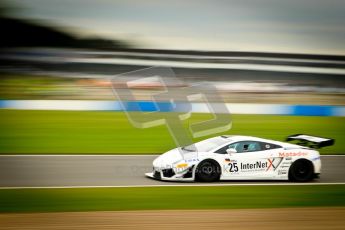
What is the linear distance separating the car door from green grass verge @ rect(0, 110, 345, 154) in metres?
5.96

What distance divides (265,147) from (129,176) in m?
3.09

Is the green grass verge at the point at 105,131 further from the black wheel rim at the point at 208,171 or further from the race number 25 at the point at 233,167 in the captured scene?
the race number 25 at the point at 233,167

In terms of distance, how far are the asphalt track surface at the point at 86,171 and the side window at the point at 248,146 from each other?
75 centimetres

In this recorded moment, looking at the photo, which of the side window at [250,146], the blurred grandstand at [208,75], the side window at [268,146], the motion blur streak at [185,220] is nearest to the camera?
the motion blur streak at [185,220]

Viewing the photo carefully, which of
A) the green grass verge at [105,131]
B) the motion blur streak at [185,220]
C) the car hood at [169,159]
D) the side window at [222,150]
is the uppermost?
the green grass verge at [105,131]

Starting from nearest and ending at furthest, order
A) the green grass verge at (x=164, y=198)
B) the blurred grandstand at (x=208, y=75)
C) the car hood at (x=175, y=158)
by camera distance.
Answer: the green grass verge at (x=164, y=198) < the car hood at (x=175, y=158) < the blurred grandstand at (x=208, y=75)

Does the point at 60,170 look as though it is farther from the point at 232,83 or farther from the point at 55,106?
the point at 232,83

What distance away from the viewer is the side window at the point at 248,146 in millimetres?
11633

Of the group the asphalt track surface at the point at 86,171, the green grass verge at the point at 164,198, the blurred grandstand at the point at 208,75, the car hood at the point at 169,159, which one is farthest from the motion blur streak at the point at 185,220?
the blurred grandstand at the point at 208,75

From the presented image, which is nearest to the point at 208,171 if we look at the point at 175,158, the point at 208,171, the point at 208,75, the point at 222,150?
the point at 208,171

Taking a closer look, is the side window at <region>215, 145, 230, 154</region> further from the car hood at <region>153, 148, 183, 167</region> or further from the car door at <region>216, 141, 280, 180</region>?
the car hood at <region>153, 148, 183, 167</region>

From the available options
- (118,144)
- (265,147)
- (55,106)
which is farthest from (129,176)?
(55,106)

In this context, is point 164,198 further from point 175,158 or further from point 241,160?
point 241,160

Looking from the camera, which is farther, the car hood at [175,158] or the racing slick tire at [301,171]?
the racing slick tire at [301,171]
